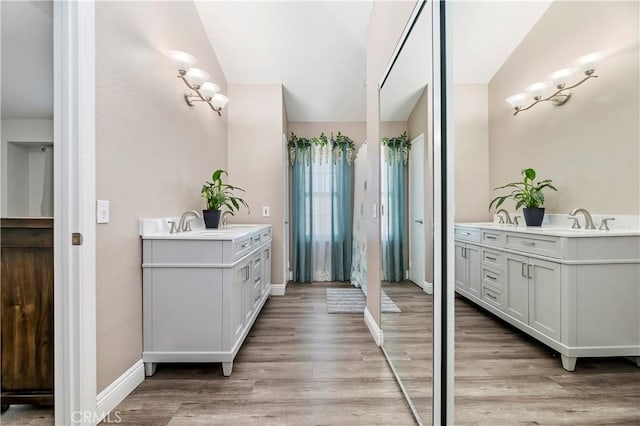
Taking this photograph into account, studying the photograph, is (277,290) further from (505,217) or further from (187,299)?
(505,217)

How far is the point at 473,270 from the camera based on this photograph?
3.29 feet

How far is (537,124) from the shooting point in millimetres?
648

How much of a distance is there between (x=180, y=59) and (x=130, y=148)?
0.98 meters

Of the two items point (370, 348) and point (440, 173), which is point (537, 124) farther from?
point (370, 348)

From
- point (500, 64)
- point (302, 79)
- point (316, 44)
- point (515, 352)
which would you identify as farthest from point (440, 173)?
point (302, 79)

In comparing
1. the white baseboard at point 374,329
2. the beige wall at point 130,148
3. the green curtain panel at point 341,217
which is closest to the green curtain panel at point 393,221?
the white baseboard at point 374,329

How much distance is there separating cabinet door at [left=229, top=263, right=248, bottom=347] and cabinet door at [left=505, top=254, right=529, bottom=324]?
1594 mm

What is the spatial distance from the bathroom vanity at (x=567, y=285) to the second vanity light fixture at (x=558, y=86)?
25 centimetres

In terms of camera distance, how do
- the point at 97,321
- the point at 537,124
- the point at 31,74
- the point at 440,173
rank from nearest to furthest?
1. the point at 537,124
2. the point at 440,173
3. the point at 97,321
4. the point at 31,74

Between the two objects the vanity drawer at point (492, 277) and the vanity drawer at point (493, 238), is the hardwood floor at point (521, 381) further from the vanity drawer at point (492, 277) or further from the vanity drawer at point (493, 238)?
the vanity drawer at point (493, 238)

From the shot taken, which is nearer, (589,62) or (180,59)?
(589,62)

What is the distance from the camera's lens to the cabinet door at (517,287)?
28.8 inches

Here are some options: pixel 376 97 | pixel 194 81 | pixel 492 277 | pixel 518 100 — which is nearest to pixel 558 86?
pixel 518 100

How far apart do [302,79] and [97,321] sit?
11.1 ft
